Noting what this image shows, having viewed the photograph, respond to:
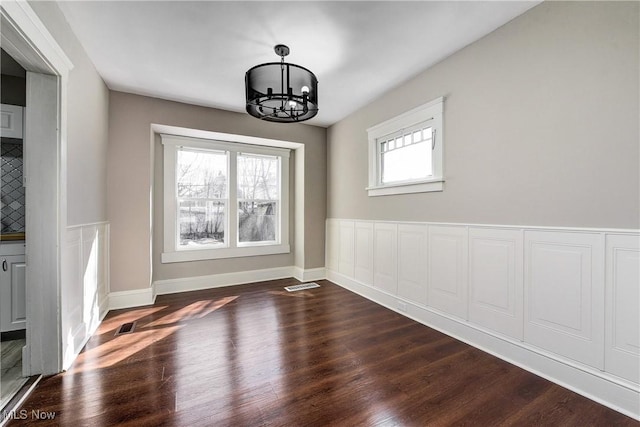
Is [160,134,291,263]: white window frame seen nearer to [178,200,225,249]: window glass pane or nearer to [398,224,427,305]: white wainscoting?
[178,200,225,249]: window glass pane

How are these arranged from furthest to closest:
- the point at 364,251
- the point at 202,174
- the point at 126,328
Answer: the point at 202,174, the point at 364,251, the point at 126,328

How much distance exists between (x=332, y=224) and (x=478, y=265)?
258cm

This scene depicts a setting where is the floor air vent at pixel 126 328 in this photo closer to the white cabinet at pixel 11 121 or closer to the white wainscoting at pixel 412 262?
the white cabinet at pixel 11 121

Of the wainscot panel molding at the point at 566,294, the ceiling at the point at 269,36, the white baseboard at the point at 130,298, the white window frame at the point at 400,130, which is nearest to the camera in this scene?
the wainscot panel molding at the point at 566,294

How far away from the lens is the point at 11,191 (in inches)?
103

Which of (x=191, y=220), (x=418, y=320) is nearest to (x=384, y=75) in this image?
(x=418, y=320)

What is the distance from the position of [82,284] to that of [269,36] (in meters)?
2.79

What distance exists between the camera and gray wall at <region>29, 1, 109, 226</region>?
6.79 feet

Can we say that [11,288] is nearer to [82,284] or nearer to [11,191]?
[82,284]

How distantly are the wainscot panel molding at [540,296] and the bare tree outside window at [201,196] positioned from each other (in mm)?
2943

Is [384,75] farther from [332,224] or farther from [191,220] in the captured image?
[191,220]

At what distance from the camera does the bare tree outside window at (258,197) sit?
15.1 feet

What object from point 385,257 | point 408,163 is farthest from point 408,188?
point 385,257

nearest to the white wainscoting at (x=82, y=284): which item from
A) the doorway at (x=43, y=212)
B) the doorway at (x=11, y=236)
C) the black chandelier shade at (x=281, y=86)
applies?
the doorway at (x=43, y=212)
